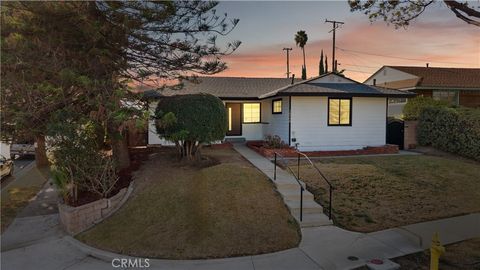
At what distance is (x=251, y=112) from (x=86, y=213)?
11838 millimetres

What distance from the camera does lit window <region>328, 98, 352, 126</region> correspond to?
15.2 metres

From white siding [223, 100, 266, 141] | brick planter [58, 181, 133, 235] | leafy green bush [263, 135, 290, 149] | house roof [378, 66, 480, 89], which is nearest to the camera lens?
brick planter [58, 181, 133, 235]

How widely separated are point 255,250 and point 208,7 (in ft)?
23.6

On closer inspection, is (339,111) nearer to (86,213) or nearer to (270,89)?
(270,89)

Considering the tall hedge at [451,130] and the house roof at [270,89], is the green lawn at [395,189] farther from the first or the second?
the house roof at [270,89]

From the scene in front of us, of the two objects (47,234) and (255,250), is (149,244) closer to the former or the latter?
(255,250)

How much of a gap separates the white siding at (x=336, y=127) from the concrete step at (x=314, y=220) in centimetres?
718

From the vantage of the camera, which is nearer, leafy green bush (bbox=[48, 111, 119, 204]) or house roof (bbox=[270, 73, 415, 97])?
leafy green bush (bbox=[48, 111, 119, 204])

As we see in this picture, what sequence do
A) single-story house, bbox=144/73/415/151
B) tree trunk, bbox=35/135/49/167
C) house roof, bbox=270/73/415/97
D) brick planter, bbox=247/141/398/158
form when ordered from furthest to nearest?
1. tree trunk, bbox=35/135/49/167
2. single-story house, bbox=144/73/415/151
3. house roof, bbox=270/73/415/97
4. brick planter, bbox=247/141/398/158

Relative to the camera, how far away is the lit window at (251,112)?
60.5 ft

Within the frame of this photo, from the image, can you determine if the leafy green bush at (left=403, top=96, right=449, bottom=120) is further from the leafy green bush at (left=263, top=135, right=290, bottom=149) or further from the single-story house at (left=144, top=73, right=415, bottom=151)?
the leafy green bush at (left=263, top=135, right=290, bottom=149)

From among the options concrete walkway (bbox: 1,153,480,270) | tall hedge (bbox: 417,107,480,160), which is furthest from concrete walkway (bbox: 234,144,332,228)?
tall hedge (bbox: 417,107,480,160)

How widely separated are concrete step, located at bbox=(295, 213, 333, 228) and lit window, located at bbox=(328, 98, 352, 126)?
7999 millimetres

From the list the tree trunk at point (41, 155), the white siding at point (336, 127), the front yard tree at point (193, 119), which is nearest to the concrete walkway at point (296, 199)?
the front yard tree at point (193, 119)
